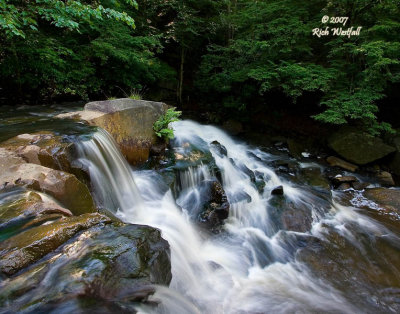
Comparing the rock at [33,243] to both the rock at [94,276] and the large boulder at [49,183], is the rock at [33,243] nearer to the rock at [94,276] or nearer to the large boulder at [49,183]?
the rock at [94,276]

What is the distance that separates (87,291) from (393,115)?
12.5 m

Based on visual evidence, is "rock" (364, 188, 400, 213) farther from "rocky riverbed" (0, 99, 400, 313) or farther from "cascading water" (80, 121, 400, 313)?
"cascading water" (80, 121, 400, 313)

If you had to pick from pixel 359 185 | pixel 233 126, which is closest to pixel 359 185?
pixel 359 185

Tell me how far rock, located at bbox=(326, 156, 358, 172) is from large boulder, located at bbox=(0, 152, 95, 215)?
29.8 feet

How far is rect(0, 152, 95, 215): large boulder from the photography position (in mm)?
3107

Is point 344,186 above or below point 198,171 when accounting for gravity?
below

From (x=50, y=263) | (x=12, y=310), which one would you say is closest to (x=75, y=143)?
(x=50, y=263)

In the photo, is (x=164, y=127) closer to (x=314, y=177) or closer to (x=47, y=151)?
(x=47, y=151)

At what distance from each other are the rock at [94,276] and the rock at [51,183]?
830 mm

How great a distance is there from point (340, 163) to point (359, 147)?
0.88 m

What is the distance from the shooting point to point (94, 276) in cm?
202

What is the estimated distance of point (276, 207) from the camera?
21.0ft

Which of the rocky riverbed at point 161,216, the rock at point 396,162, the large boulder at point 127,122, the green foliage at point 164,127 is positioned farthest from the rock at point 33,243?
the rock at point 396,162

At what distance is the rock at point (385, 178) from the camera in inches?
340
